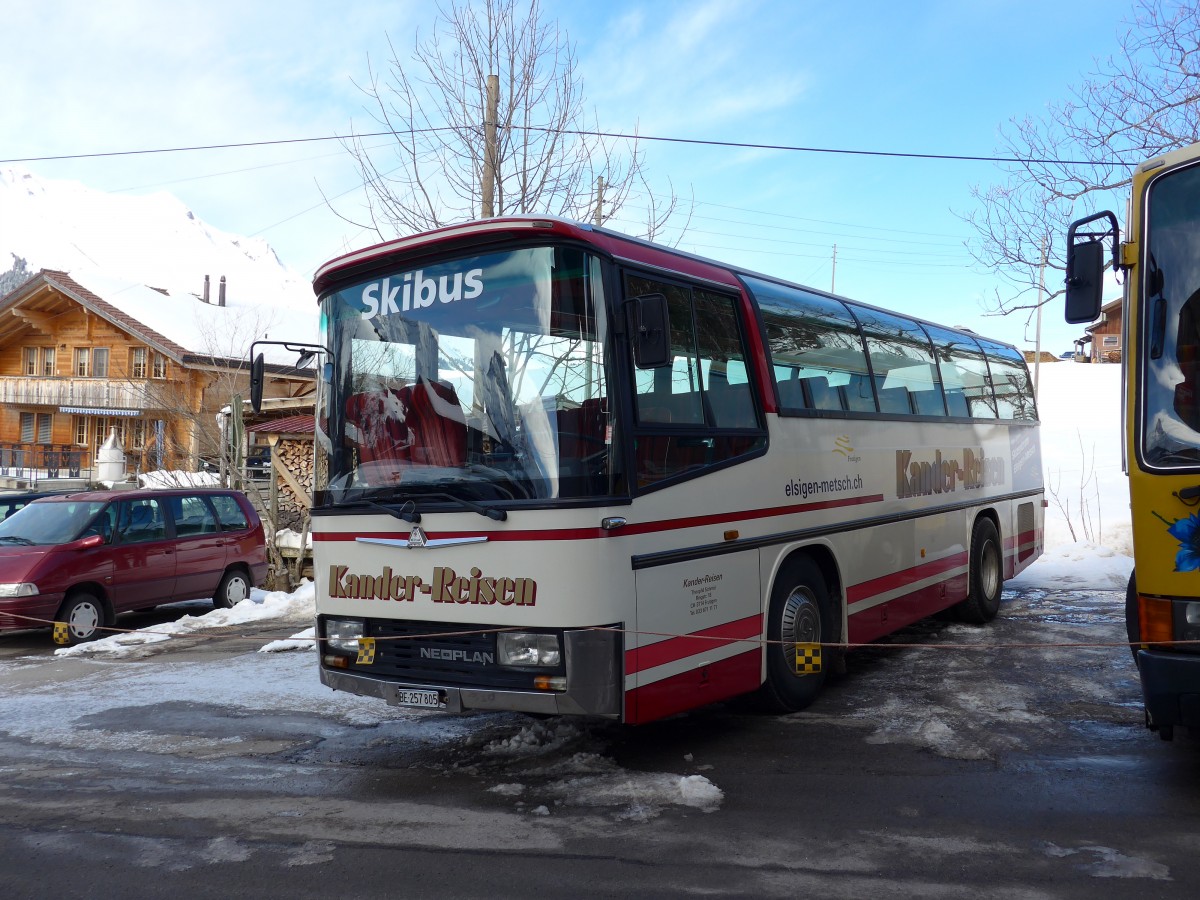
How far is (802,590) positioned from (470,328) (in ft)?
10.0

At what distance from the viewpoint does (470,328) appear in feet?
18.9

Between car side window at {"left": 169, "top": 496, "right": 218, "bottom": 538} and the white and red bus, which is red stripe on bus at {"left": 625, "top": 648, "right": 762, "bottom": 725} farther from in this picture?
car side window at {"left": 169, "top": 496, "right": 218, "bottom": 538}

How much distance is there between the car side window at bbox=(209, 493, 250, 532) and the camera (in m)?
13.6

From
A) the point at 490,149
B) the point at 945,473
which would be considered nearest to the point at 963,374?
the point at 945,473

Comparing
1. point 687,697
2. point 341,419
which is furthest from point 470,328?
point 687,697

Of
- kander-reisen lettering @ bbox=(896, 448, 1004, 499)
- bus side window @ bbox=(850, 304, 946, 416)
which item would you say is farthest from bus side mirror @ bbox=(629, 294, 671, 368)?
kander-reisen lettering @ bbox=(896, 448, 1004, 499)

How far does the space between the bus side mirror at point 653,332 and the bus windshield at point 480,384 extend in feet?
0.74

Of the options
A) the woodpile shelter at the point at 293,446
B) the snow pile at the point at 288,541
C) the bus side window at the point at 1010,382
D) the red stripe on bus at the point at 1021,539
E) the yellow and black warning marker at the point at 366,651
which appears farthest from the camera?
the woodpile shelter at the point at 293,446

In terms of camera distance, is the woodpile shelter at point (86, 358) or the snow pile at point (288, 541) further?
the woodpile shelter at point (86, 358)

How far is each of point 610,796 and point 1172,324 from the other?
3536 mm

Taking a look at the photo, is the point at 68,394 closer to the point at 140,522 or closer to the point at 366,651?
the point at 140,522

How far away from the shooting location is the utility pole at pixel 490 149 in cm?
1288

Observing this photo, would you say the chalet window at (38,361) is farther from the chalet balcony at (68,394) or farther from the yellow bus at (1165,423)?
the yellow bus at (1165,423)

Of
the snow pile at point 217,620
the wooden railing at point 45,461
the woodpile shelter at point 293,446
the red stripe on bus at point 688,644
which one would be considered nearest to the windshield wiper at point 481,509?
the red stripe on bus at point 688,644
